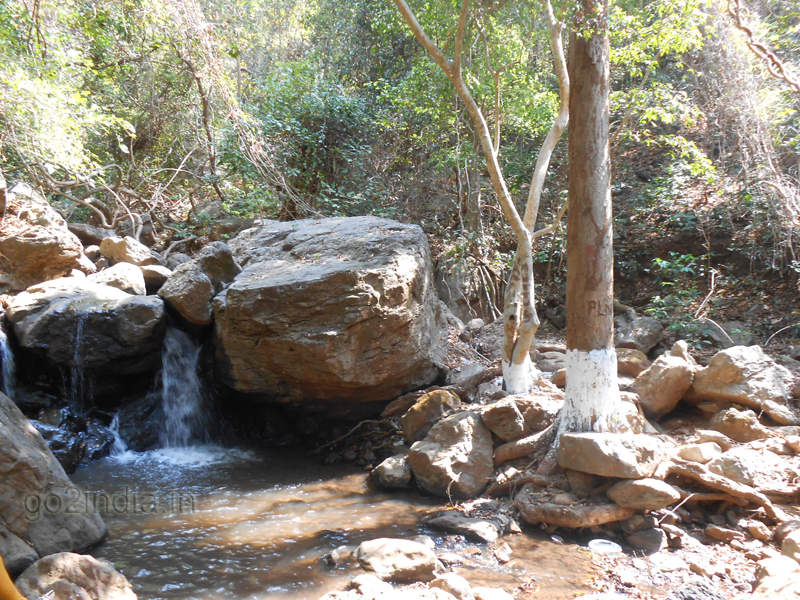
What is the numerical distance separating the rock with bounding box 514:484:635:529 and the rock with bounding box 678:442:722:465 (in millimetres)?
886

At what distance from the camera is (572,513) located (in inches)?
167

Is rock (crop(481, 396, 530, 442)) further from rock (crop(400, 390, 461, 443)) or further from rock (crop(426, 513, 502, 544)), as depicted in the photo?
rock (crop(426, 513, 502, 544))

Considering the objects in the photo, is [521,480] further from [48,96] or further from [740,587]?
[48,96]

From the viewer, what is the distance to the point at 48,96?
6414mm

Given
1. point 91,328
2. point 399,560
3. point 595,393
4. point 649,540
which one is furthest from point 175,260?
point 649,540

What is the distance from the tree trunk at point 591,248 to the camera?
477 centimetres

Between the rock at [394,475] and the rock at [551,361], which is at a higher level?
the rock at [551,361]

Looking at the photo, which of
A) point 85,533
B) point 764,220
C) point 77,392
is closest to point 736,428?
point 764,220

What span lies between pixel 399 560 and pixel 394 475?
164 centimetres

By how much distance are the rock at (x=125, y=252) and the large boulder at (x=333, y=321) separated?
9.19 ft

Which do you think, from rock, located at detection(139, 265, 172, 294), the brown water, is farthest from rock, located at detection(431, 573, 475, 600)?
rock, located at detection(139, 265, 172, 294)

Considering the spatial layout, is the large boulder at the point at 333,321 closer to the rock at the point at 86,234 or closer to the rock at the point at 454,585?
the rock at the point at 454,585

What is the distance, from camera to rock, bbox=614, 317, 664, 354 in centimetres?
768

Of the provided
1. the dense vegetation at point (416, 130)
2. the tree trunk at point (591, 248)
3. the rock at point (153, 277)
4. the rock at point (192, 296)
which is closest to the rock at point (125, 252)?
the rock at point (153, 277)
